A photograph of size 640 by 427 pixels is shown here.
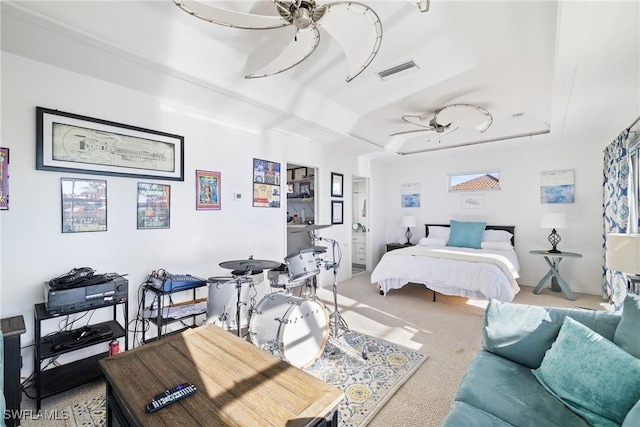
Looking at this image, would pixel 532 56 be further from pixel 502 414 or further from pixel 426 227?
pixel 426 227

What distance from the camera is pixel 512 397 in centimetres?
135

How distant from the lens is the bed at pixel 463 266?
3.54m

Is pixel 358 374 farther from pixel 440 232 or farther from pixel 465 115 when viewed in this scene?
pixel 440 232

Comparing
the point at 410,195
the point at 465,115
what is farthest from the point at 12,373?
the point at 410,195

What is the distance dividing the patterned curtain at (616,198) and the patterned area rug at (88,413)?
4.51 metres

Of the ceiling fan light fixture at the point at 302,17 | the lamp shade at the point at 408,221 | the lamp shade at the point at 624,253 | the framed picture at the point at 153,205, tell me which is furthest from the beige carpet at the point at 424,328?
the ceiling fan light fixture at the point at 302,17

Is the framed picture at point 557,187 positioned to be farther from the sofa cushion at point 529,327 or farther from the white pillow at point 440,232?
the sofa cushion at point 529,327

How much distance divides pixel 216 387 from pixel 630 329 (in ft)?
6.51

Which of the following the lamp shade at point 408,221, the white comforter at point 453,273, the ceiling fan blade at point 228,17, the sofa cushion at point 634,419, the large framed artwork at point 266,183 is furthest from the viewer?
the lamp shade at point 408,221

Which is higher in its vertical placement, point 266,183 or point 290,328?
point 266,183

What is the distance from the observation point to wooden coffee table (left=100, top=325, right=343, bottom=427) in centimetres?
115

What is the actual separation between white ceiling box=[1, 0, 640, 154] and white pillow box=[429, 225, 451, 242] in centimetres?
251

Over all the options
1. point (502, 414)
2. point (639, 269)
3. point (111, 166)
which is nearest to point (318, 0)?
point (111, 166)

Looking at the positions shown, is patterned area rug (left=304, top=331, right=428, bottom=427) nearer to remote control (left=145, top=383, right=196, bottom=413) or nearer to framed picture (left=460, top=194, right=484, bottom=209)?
remote control (left=145, top=383, right=196, bottom=413)
